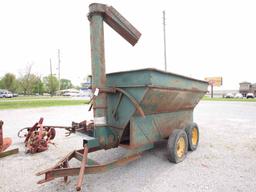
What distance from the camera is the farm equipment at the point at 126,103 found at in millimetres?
3426

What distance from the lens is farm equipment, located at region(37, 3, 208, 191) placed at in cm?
343

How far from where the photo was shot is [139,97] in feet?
11.2

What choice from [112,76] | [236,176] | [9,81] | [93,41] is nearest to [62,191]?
[112,76]

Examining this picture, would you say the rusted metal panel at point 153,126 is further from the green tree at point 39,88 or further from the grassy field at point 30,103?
the green tree at point 39,88

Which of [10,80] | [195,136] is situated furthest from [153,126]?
[10,80]

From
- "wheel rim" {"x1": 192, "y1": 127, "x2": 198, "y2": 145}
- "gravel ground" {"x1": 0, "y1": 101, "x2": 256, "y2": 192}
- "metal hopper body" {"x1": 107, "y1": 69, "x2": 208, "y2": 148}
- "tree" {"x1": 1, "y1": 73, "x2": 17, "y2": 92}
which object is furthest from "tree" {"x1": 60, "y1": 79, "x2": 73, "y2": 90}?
"metal hopper body" {"x1": 107, "y1": 69, "x2": 208, "y2": 148}

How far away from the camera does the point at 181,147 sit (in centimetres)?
434

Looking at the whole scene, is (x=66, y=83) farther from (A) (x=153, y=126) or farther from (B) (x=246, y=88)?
(A) (x=153, y=126)

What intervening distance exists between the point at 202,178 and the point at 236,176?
26.2 inches

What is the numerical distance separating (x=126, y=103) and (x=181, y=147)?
5.92ft

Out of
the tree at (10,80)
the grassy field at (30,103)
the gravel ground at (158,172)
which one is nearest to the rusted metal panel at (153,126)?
the gravel ground at (158,172)

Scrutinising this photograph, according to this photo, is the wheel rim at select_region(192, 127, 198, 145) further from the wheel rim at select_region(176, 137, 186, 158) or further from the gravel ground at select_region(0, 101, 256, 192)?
the wheel rim at select_region(176, 137, 186, 158)

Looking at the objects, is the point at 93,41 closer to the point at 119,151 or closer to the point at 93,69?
the point at 93,69

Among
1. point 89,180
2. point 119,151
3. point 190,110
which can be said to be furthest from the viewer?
point 190,110
